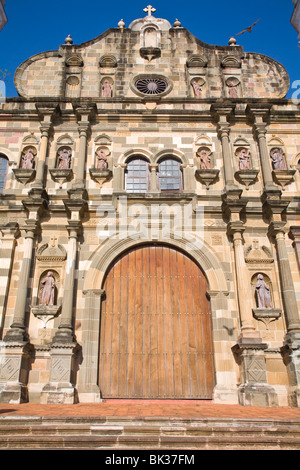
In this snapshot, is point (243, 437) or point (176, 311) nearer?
point (243, 437)

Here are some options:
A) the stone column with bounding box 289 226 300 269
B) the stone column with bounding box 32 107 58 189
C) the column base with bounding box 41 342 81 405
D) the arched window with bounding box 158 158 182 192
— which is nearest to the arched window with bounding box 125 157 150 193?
the arched window with bounding box 158 158 182 192

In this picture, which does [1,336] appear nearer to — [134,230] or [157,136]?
[134,230]

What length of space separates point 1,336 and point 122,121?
286 inches

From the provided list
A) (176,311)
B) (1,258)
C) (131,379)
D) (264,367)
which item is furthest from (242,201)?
(1,258)

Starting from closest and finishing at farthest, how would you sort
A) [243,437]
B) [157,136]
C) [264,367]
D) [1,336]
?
[243,437] → [264,367] → [1,336] → [157,136]

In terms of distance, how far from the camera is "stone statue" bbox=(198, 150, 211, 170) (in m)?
12.0

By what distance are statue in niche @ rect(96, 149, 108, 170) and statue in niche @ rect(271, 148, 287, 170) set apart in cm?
511

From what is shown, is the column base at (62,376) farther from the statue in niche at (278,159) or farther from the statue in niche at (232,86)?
the statue in niche at (232,86)

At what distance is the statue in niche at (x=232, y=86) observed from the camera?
13312mm

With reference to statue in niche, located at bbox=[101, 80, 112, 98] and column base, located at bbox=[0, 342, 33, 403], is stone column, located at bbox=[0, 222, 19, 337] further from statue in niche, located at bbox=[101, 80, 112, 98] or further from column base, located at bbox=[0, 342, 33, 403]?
statue in niche, located at bbox=[101, 80, 112, 98]

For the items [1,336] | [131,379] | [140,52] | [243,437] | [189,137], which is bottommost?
[243,437]

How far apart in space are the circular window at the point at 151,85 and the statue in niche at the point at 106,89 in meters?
0.92

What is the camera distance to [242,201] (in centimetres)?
1087

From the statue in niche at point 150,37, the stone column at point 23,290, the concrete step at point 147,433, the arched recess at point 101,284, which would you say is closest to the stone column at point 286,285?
the arched recess at point 101,284
